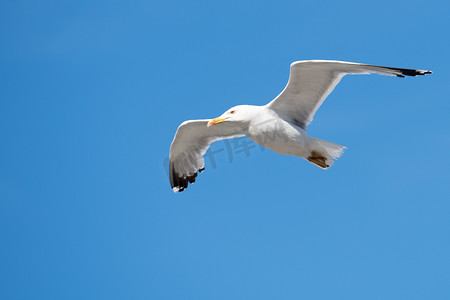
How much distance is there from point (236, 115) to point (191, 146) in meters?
2.09

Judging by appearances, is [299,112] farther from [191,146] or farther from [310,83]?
[191,146]

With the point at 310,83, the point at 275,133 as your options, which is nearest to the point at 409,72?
the point at 310,83

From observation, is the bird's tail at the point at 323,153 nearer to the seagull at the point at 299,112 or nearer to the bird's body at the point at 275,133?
the seagull at the point at 299,112

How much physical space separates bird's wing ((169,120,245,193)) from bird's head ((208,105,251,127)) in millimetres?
906

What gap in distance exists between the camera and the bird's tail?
9.21m

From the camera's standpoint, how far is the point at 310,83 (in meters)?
9.07

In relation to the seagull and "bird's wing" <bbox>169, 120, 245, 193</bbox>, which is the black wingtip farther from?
"bird's wing" <bbox>169, 120, 245, 193</bbox>

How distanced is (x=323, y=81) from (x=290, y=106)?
0.62m

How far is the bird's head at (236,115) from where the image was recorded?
358 inches

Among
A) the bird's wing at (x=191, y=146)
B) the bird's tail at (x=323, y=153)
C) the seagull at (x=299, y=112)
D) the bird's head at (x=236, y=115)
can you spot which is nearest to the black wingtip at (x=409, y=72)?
the seagull at (x=299, y=112)

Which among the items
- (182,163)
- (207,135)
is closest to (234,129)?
(207,135)

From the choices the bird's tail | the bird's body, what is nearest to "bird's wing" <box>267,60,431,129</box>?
the bird's body

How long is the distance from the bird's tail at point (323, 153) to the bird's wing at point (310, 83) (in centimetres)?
40

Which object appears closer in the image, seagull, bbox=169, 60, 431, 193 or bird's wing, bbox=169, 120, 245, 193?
seagull, bbox=169, 60, 431, 193
